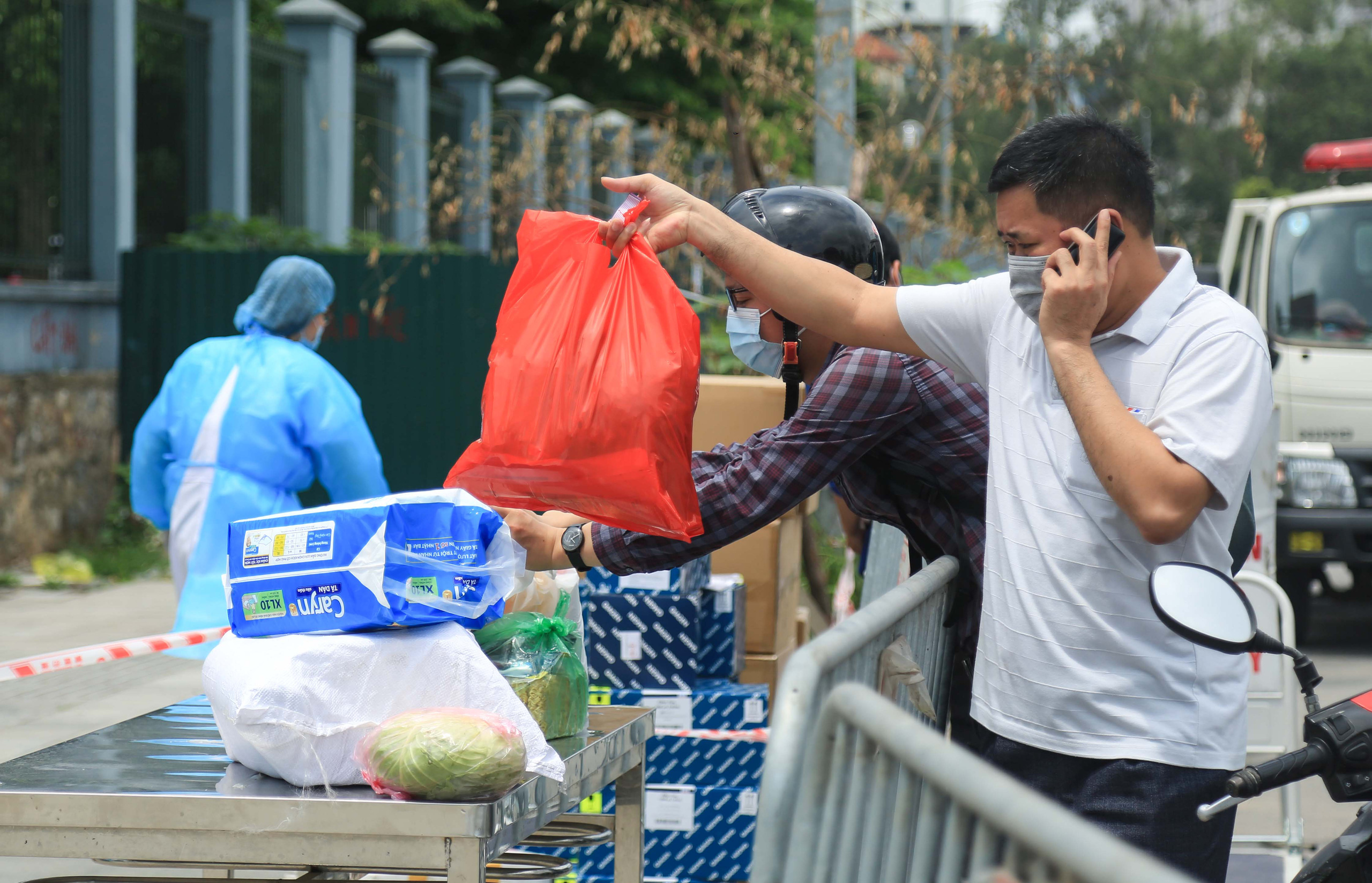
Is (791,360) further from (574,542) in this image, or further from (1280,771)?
(1280,771)

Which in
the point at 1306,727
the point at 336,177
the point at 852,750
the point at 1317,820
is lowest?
the point at 1317,820

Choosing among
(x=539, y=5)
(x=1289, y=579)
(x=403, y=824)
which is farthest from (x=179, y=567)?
(x=539, y=5)

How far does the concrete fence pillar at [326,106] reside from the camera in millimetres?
14508

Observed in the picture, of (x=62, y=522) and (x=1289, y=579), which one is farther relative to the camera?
(x=62, y=522)

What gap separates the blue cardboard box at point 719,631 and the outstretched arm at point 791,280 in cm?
195

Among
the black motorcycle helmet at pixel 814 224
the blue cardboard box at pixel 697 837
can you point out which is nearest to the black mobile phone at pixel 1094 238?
the black motorcycle helmet at pixel 814 224

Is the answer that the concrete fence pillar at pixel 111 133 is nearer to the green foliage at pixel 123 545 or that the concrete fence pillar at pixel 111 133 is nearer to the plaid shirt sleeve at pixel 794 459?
the green foliage at pixel 123 545

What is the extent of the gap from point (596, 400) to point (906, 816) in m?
1.10

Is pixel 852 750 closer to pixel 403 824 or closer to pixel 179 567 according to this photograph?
pixel 403 824

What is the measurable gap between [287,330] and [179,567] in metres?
0.99

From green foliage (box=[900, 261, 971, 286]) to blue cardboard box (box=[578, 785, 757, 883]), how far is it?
388cm

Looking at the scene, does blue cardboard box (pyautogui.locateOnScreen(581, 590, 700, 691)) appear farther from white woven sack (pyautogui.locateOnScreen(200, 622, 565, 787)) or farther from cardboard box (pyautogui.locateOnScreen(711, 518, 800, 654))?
white woven sack (pyautogui.locateOnScreen(200, 622, 565, 787))

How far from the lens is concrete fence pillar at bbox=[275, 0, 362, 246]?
14508 mm

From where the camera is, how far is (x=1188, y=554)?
7.00 ft
